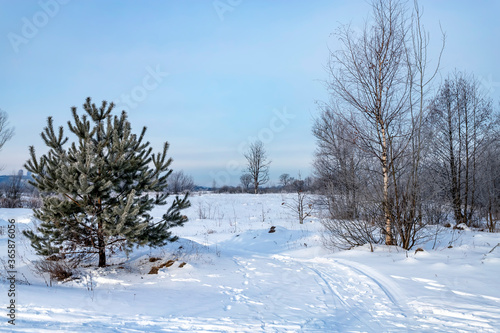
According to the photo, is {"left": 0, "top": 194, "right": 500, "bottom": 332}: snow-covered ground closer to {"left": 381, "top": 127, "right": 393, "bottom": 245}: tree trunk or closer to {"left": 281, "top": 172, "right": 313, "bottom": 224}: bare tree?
{"left": 381, "top": 127, "right": 393, "bottom": 245}: tree trunk

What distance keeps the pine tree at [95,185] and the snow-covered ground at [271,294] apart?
0.83 metres

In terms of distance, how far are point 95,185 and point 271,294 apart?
13.0ft

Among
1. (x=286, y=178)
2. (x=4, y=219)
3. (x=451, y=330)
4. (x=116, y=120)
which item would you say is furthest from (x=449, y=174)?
(x=286, y=178)

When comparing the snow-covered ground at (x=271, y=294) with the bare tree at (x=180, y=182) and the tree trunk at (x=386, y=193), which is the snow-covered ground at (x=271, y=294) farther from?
the bare tree at (x=180, y=182)

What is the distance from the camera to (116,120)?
6777 millimetres

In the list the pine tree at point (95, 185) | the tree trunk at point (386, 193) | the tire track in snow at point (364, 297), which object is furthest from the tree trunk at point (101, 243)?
the tree trunk at point (386, 193)

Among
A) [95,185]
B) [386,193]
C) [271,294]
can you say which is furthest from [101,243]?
[386,193]

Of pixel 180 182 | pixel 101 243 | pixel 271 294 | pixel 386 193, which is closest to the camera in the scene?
pixel 271 294

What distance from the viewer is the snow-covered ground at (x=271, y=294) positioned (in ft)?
12.8

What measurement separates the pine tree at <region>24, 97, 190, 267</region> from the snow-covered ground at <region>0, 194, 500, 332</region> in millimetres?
828

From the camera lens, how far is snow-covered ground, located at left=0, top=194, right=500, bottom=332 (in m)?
3.91

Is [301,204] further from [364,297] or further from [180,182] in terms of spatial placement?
[180,182]

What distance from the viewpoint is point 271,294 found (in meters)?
5.46

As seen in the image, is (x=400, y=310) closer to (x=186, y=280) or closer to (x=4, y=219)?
(x=186, y=280)
